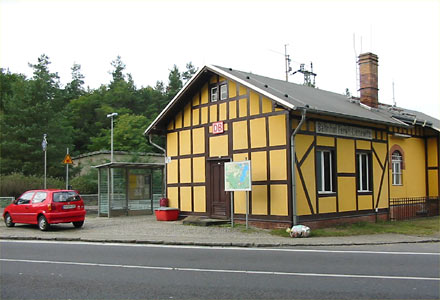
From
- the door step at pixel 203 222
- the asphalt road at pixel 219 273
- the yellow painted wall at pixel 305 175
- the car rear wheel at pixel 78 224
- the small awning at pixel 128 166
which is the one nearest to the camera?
the asphalt road at pixel 219 273

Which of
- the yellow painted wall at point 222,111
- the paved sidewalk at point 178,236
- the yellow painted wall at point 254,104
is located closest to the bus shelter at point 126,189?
the paved sidewalk at point 178,236

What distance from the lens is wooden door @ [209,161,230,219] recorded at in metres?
17.8

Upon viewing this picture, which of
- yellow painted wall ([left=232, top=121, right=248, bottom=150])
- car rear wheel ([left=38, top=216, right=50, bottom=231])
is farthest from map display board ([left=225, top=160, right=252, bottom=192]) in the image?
car rear wheel ([left=38, top=216, right=50, bottom=231])

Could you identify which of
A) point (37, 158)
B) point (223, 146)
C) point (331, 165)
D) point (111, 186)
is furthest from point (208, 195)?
point (37, 158)

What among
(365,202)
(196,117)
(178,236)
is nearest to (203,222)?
(178,236)

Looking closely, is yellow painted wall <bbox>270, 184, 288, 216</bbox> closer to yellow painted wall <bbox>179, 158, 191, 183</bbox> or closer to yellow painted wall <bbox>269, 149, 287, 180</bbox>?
yellow painted wall <bbox>269, 149, 287, 180</bbox>

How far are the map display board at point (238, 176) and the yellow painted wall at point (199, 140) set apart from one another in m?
3.12

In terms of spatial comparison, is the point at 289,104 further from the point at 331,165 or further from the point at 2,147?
the point at 2,147

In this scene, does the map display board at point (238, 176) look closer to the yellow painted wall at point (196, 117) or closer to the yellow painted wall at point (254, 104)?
the yellow painted wall at point (254, 104)

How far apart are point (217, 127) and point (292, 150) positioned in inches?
160

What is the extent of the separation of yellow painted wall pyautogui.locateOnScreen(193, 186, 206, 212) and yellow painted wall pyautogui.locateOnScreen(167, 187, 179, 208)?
1263 mm

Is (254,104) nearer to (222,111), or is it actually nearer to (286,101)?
(222,111)

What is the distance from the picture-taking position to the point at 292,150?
1514cm

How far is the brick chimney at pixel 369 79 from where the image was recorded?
841 inches
